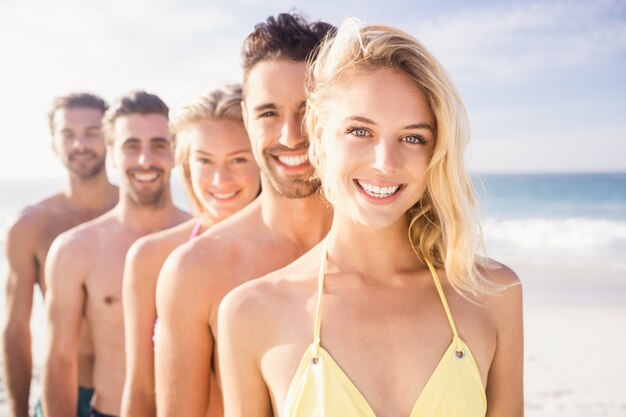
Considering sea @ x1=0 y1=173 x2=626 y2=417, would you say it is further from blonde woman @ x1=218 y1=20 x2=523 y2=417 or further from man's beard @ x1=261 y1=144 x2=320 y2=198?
man's beard @ x1=261 y1=144 x2=320 y2=198

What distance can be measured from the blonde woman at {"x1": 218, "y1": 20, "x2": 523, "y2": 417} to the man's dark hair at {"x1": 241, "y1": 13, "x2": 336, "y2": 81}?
0.59 m

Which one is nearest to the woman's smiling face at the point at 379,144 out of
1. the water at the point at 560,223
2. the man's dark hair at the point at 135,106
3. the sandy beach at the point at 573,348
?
the man's dark hair at the point at 135,106

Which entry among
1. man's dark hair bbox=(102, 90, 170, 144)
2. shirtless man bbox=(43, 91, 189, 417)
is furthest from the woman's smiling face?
man's dark hair bbox=(102, 90, 170, 144)

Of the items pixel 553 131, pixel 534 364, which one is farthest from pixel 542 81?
pixel 534 364

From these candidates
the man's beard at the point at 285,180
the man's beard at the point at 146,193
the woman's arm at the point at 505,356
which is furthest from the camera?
the man's beard at the point at 146,193

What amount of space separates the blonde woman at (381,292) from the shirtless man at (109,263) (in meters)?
2.33

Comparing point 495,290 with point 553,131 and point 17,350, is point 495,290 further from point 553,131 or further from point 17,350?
point 553,131

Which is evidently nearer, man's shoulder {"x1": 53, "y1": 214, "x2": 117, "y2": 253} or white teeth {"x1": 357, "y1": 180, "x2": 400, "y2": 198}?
white teeth {"x1": 357, "y1": 180, "x2": 400, "y2": 198}

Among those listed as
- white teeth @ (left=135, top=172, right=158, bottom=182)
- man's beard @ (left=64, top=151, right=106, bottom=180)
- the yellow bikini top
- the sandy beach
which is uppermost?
man's beard @ (left=64, top=151, right=106, bottom=180)

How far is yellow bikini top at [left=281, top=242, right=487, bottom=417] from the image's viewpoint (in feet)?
6.80

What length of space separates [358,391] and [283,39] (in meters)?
1.71

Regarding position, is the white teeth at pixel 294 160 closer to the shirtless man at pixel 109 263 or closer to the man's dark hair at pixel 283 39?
the man's dark hair at pixel 283 39

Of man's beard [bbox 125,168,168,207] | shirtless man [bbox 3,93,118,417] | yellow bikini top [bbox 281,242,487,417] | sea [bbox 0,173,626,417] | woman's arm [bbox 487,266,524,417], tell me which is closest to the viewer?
yellow bikini top [bbox 281,242,487,417]

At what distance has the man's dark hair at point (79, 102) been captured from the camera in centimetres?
568
